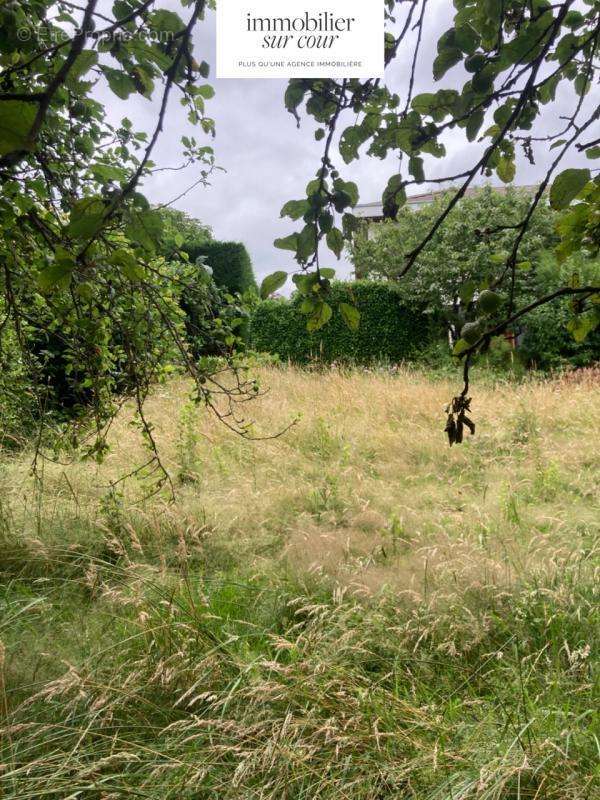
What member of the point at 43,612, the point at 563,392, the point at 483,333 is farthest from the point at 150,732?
the point at 563,392

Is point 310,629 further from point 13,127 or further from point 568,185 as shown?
point 13,127

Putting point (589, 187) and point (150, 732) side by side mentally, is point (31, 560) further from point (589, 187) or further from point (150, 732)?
point (589, 187)

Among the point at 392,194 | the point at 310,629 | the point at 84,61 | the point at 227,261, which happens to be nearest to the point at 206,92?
the point at 84,61

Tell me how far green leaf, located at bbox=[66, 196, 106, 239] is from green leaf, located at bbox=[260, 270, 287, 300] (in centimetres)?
22

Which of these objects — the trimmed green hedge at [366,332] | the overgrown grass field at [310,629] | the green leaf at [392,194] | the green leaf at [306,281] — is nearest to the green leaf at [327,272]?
the green leaf at [306,281]

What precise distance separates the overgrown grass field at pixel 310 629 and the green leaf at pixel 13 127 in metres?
1.37

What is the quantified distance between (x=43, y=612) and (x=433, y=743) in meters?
1.55

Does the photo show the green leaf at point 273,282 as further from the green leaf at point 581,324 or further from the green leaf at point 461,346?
the green leaf at point 581,324

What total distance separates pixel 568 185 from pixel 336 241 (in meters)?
0.32

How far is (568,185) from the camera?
29.9 inches

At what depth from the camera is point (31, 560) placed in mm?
2805

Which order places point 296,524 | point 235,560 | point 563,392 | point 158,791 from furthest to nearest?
point 563,392
point 296,524
point 235,560
point 158,791

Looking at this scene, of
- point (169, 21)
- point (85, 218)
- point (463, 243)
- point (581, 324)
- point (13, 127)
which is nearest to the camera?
point (13, 127)

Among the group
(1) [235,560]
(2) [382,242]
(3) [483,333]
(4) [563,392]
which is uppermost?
(2) [382,242]
